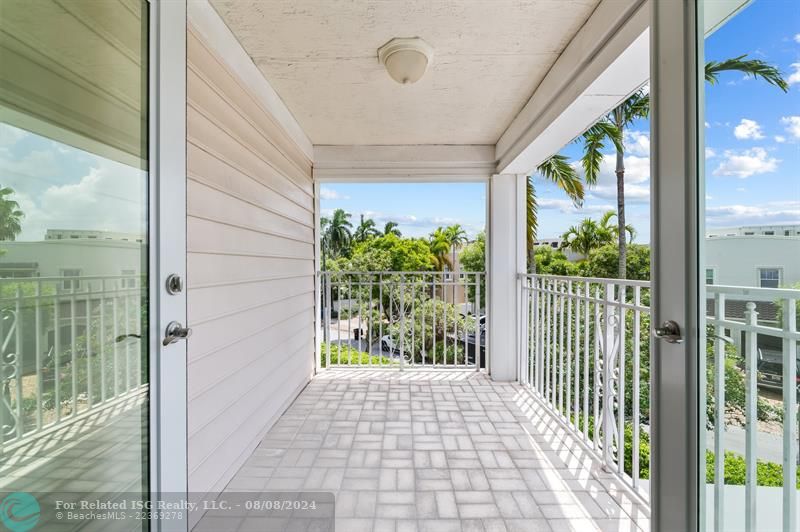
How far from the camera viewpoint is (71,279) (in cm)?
87

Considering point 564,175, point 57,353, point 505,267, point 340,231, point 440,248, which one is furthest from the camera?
point 340,231

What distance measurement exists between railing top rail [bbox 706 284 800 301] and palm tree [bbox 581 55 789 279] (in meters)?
0.50

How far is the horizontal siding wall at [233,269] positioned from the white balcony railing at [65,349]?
1.74ft

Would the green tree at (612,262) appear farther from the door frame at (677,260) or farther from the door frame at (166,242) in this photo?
the door frame at (166,242)

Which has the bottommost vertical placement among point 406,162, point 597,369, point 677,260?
point 597,369

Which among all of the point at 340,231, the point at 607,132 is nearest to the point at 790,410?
the point at 607,132

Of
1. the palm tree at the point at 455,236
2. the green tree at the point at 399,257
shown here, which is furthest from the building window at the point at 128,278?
the palm tree at the point at 455,236

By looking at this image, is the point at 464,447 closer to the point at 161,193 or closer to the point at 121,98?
the point at 161,193

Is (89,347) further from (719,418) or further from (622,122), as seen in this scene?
(622,122)

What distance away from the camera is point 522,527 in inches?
60.8

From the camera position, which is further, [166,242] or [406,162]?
[406,162]

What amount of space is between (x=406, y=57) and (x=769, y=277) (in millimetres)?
1826

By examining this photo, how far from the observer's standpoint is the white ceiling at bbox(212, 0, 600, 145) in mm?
1656

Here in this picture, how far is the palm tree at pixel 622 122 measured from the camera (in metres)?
0.93
